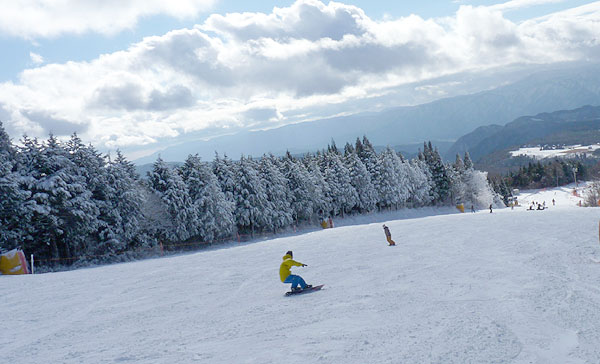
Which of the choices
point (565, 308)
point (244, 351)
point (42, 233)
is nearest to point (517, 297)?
point (565, 308)

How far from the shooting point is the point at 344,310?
33.9ft

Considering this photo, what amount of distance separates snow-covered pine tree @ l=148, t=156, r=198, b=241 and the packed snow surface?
2071 cm

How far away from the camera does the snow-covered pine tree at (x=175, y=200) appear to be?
40.8 meters

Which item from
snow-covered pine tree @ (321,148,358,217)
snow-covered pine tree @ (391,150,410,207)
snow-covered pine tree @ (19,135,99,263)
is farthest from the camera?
snow-covered pine tree @ (391,150,410,207)

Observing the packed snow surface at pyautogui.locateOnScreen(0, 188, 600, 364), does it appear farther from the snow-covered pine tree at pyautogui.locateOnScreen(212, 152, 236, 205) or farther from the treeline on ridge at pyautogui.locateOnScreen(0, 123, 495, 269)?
the snow-covered pine tree at pyautogui.locateOnScreen(212, 152, 236, 205)

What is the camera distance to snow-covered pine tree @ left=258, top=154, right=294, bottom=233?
49.5m

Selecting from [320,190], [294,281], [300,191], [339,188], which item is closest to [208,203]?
[300,191]

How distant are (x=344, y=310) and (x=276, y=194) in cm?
4050

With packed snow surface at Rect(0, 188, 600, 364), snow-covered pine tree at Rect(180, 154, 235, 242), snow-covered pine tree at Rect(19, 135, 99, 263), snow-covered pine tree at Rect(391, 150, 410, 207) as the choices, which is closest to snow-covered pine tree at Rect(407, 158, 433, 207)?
snow-covered pine tree at Rect(391, 150, 410, 207)

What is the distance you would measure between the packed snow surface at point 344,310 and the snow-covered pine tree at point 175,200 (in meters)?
20.7

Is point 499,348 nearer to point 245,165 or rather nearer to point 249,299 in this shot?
point 249,299

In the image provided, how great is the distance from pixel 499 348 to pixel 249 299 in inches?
294

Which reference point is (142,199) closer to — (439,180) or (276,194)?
(276,194)

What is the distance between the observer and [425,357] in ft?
22.8
